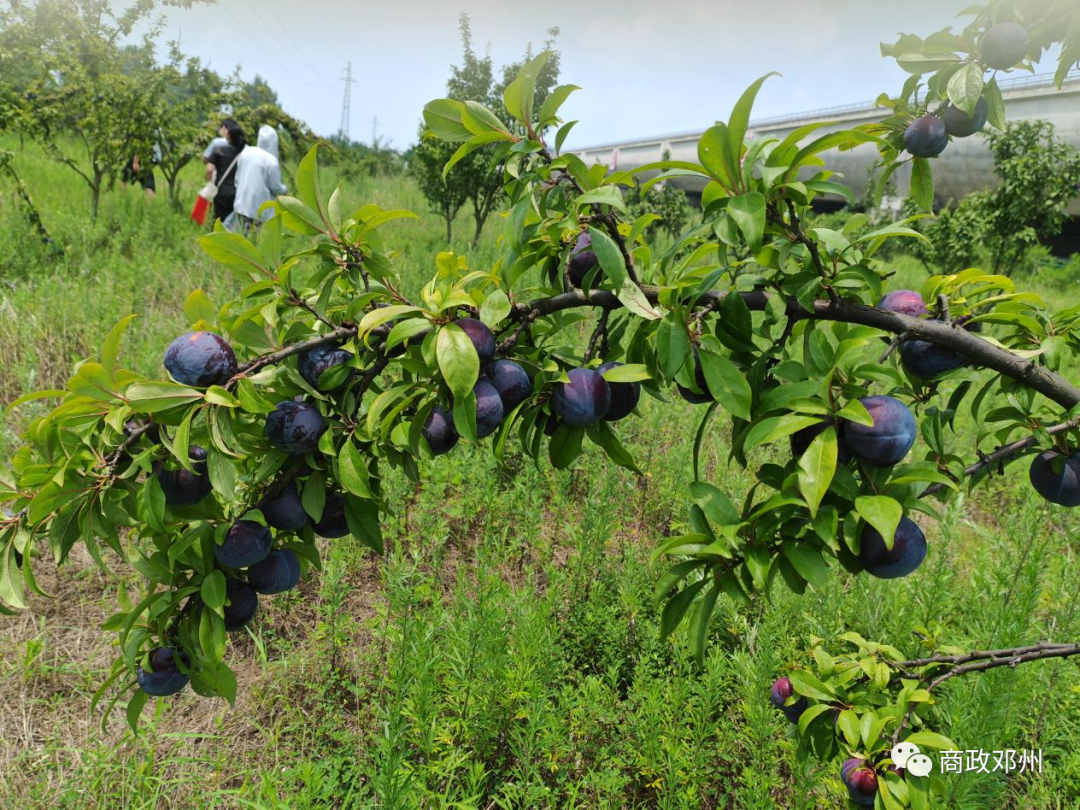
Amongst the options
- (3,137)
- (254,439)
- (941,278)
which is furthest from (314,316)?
(3,137)

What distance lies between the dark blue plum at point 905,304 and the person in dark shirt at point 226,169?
6143 mm

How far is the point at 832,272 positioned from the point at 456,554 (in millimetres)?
2228

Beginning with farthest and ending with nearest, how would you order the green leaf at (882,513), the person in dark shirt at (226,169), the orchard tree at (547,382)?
the person in dark shirt at (226,169) → the orchard tree at (547,382) → the green leaf at (882,513)

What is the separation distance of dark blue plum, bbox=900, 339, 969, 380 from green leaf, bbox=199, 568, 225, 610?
0.96 m

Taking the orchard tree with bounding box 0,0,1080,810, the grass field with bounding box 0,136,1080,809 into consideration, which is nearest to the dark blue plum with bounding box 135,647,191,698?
the orchard tree with bounding box 0,0,1080,810

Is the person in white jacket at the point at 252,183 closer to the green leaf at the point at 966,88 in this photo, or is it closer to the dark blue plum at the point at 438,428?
the dark blue plum at the point at 438,428

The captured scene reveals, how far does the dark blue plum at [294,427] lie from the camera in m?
0.76

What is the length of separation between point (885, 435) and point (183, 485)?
831 mm

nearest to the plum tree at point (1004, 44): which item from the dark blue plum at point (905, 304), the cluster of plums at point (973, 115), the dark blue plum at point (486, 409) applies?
the cluster of plums at point (973, 115)

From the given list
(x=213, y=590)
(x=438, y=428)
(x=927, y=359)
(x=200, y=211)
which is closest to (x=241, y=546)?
(x=213, y=590)

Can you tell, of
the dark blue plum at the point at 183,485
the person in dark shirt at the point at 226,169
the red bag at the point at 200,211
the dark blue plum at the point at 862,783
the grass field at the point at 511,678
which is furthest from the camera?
the person in dark shirt at the point at 226,169

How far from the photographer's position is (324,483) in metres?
0.87

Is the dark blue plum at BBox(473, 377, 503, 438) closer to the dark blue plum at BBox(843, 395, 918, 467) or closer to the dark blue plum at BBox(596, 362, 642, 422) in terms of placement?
the dark blue plum at BBox(596, 362, 642, 422)

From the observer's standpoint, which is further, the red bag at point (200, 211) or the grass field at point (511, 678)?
the red bag at point (200, 211)
